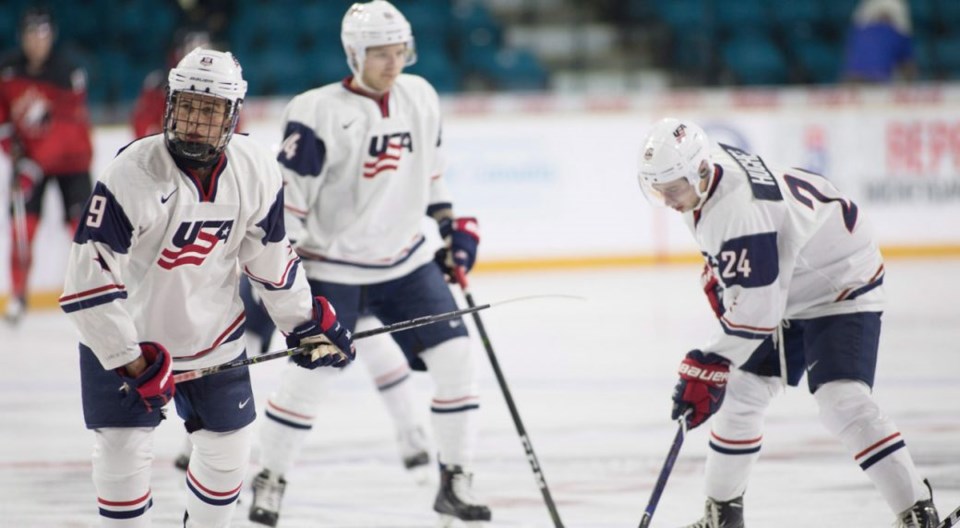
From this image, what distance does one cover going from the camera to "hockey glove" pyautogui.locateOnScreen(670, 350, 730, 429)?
11.8ft

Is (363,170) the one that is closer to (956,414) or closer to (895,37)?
(956,414)

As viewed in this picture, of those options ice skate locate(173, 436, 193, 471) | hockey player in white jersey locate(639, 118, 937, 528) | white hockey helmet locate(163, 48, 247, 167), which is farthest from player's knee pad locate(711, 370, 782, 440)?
ice skate locate(173, 436, 193, 471)

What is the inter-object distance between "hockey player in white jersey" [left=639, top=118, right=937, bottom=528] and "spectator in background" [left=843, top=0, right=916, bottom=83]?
7.27 metres

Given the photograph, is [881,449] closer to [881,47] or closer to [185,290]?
[185,290]

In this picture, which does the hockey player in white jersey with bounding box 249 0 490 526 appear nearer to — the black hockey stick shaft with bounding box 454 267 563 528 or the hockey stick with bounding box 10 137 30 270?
the black hockey stick shaft with bounding box 454 267 563 528

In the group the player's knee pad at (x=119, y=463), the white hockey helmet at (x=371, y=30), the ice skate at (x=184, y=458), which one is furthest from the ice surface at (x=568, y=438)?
the white hockey helmet at (x=371, y=30)

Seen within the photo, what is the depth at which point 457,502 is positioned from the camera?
4.16 meters

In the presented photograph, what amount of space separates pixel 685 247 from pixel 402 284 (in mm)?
6212

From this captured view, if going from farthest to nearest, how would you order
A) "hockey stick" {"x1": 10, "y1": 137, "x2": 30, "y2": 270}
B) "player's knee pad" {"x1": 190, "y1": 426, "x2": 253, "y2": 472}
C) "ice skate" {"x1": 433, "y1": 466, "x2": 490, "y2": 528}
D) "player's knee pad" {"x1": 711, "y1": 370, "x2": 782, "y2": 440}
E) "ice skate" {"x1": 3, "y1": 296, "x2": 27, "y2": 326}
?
"hockey stick" {"x1": 10, "y1": 137, "x2": 30, "y2": 270}
"ice skate" {"x1": 3, "y1": 296, "x2": 27, "y2": 326}
"ice skate" {"x1": 433, "y1": 466, "x2": 490, "y2": 528}
"player's knee pad" {"x1": 711, "y1": 370, "x2": 782, "y2": 440}
"player's knee pad" {"x1": 190, "y1": 426, "x2": 253, "y2": 472}

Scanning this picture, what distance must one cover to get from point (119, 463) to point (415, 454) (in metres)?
1.74

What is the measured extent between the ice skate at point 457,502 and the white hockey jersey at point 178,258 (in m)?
1.01

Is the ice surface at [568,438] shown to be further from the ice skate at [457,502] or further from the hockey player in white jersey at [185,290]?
the hockey player in white jersey at [185,290]

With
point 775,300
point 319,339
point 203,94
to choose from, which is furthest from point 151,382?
point 775,300

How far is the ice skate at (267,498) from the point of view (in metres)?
4.16
